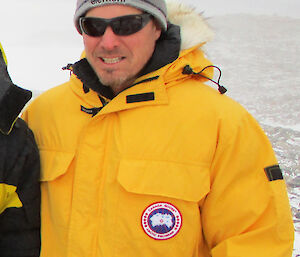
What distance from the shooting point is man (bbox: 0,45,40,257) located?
170 centimetres

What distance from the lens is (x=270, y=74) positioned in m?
11.9

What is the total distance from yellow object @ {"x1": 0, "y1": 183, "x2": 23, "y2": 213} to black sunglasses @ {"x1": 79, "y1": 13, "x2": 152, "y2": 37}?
0.85m

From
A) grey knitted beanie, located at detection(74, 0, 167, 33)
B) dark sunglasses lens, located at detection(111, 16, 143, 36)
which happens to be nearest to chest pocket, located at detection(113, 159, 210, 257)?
dark sunglasses lens, located at detection(111, 16, 143, 36)

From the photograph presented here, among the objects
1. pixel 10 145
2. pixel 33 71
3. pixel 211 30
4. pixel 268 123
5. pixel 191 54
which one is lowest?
pixel 268 123

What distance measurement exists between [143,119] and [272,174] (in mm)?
674

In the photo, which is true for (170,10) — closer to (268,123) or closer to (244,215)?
(244,215)

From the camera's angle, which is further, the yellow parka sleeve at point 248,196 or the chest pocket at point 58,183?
the chest pocket at point 58,183

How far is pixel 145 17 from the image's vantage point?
6.00 feet

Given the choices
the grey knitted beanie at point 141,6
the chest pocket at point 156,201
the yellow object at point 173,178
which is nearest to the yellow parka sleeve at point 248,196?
the yellow object at point 173,178

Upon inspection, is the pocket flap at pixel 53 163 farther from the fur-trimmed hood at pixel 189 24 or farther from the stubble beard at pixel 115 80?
the fur-trimmed hood at pixel 189 24

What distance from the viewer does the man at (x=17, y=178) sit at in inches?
67.1

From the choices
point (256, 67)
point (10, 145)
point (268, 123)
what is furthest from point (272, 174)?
point (256, 67)

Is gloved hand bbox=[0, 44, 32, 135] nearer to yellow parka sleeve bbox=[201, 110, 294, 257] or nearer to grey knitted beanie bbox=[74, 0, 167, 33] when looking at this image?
grey knitted beanie bbox=[74, 0, 167, 33]

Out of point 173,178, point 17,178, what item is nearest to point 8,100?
point 17,178
